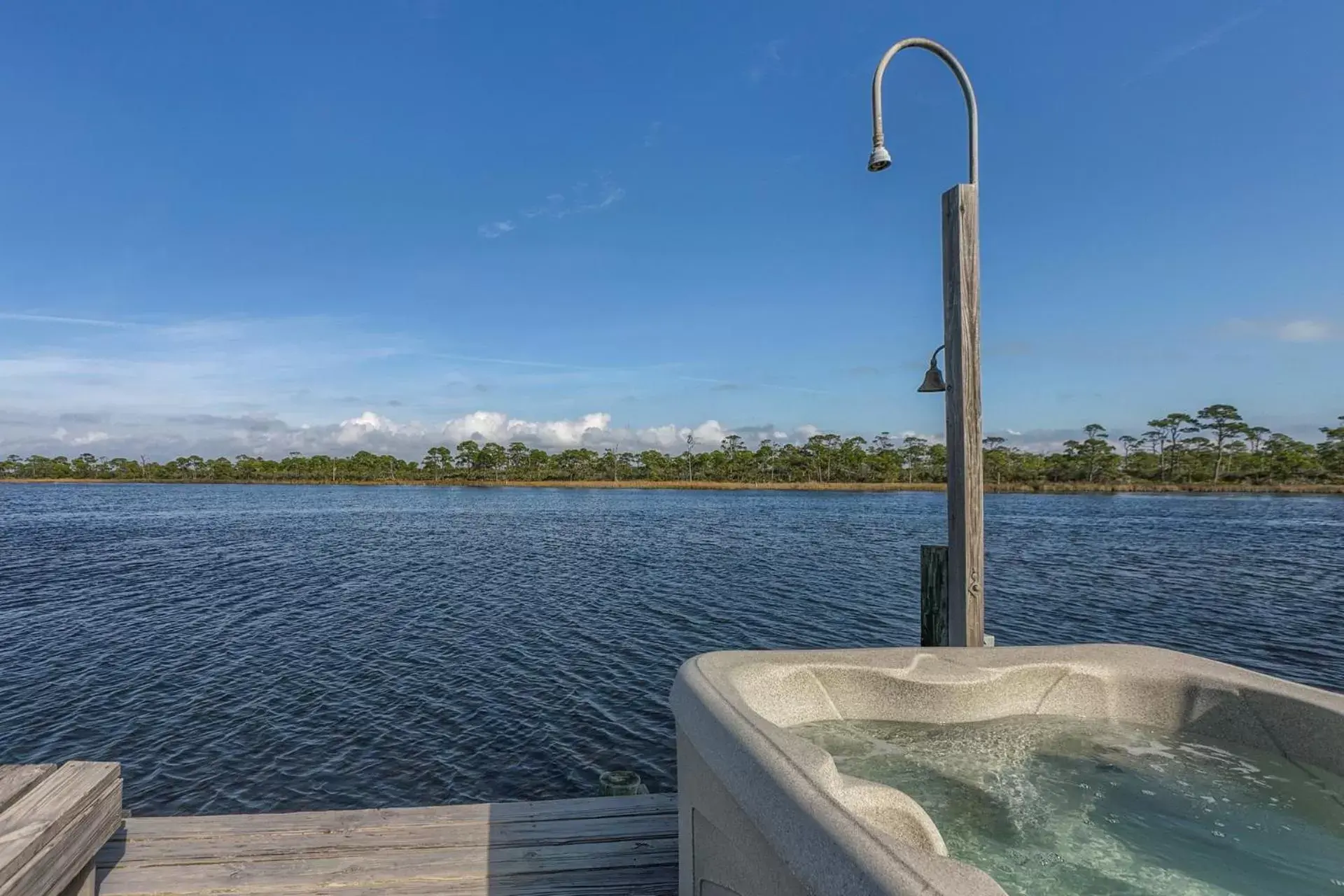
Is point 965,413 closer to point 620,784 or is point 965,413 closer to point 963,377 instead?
point 963,377

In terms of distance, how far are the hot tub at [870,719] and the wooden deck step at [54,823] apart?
211 cm

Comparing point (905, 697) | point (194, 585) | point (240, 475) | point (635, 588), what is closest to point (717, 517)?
point (635, 588)

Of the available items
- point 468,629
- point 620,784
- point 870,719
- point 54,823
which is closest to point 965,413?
point 870,719

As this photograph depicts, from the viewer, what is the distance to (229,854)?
2990 mm

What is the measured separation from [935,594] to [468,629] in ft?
29.1

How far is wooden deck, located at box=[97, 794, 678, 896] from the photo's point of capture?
9.23 feet

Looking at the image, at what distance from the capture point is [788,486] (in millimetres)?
94062

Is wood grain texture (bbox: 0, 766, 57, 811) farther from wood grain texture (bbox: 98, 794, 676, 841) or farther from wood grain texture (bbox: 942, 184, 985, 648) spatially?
wood grain texture (bbox: 942, 184, 985, 648)

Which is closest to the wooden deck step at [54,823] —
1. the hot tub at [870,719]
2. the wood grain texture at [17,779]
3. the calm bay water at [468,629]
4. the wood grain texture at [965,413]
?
the wood grain texture at [17,779]

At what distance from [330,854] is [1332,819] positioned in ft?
13.1

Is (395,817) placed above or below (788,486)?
above

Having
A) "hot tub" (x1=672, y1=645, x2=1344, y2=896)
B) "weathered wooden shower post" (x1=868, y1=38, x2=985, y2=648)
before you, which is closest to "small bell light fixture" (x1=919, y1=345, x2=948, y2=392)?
"weathered wooden shower post" (x1=868, y1=38, x2=985, y2=648)

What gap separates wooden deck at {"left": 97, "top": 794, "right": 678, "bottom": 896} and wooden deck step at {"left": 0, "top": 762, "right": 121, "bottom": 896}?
46 centimetres

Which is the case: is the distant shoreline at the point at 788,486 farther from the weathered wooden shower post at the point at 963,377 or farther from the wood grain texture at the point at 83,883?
the wood grain texture at the point at 83,883
